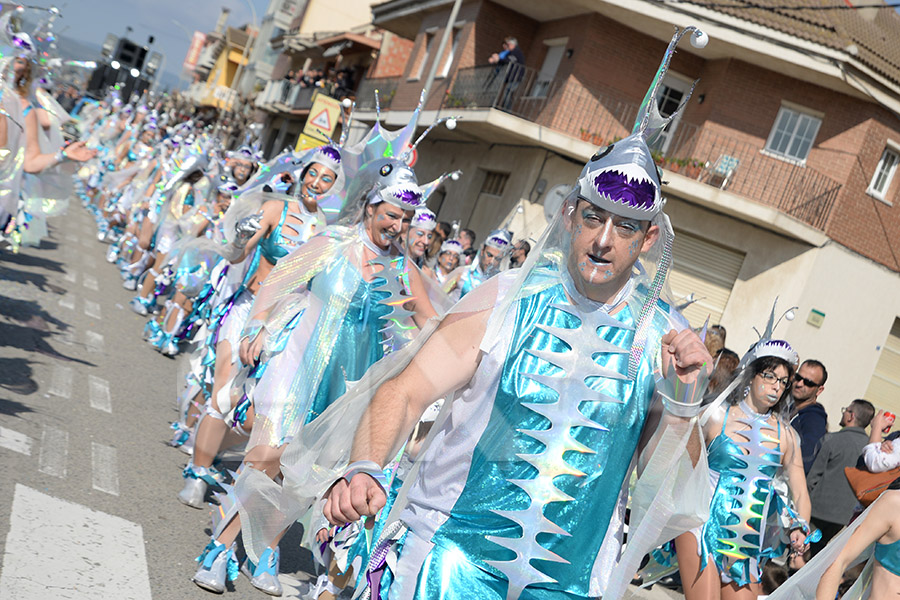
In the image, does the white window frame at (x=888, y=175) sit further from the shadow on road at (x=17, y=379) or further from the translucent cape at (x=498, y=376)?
the translucent cape at (x=498, y=376)

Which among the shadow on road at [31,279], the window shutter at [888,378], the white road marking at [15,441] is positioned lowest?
the shadow on road at [31,279]

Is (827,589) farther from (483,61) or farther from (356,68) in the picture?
(356,68)

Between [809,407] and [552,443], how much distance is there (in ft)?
24.0

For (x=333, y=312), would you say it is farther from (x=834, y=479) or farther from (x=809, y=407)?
(x=809, y=407)

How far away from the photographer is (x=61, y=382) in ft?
26.1

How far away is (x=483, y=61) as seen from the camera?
2420 cm

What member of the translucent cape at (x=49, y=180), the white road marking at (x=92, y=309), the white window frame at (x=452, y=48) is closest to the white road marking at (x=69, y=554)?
the translucent cape at (x=49, y=180)

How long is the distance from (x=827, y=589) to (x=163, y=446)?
4.33 meters

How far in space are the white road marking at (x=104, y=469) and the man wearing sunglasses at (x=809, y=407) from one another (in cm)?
495

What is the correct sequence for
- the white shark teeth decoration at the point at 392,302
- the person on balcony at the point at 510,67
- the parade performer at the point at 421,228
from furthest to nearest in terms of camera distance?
the person on balcony at the point at 510,67, the parade performer at the point at 421,228, the white shark teeth decoration at the point at 392,302

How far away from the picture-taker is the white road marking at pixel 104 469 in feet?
19.4

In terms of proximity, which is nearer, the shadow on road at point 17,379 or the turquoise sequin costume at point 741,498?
the turquoise sequin costume at point 741,498

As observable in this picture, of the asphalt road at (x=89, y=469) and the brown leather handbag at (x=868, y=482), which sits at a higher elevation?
the brown leather handbag at (x=868, y=482)

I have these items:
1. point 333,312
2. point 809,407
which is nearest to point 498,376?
point 333,312
